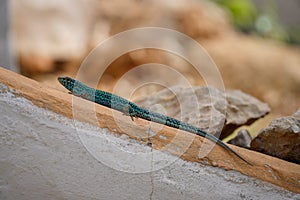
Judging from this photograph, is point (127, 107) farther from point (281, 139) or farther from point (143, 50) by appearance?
point (143, 50)

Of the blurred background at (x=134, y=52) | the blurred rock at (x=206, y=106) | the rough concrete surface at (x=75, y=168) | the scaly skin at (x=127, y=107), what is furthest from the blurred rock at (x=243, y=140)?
the blurred background at (x=134, y=52)

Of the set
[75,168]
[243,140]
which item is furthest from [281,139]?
[75,168]

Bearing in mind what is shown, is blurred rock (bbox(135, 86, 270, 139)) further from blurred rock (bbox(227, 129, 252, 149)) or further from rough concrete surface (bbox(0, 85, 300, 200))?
rough concrete surface (bbox(0, 85, 300, 200))

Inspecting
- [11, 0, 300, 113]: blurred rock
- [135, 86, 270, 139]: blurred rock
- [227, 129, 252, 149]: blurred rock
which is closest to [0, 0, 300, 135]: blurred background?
[11, 0, 300, 113]: blurred rock

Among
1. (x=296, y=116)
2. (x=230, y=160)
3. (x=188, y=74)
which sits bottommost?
(x=188, y=74)

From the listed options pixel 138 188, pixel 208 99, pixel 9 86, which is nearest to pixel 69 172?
pixel 138 188

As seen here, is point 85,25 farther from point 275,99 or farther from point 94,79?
point 275,99

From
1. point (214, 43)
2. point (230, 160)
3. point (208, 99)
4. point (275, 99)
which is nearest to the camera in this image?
point (230, 160)
